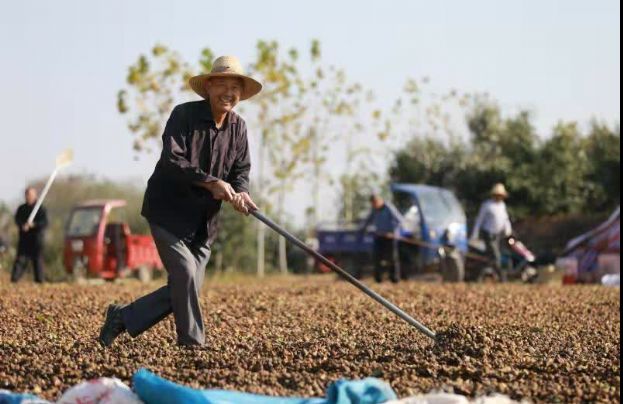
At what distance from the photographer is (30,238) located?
22797mm

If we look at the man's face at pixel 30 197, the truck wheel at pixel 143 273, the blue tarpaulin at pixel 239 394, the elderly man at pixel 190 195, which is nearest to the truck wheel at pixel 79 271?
the truck wheel at pixel 143 273

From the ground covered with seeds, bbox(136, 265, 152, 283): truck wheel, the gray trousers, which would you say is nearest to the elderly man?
the gray trousers

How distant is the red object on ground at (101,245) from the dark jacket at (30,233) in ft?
15.8

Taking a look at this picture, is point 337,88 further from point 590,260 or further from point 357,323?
point 357,323

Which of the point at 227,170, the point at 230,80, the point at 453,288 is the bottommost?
the point at 453,288

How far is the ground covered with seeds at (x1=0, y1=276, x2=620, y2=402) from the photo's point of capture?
7.21 meters

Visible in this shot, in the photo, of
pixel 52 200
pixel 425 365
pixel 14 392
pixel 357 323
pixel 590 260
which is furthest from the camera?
pixel 52 200

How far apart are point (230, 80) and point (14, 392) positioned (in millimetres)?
2830

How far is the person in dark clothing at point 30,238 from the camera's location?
2269 centimetres

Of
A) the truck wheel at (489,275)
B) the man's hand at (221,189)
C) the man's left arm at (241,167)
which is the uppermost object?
the man's left arm at (241,167)

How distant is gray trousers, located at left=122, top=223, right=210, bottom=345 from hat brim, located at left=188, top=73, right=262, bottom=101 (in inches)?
39.7

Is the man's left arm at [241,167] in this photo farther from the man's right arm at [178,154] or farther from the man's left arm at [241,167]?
the man's right arm at [178,154]

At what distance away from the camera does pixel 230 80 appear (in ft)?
29.3

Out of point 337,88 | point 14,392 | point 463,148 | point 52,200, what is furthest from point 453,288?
point 52,200
